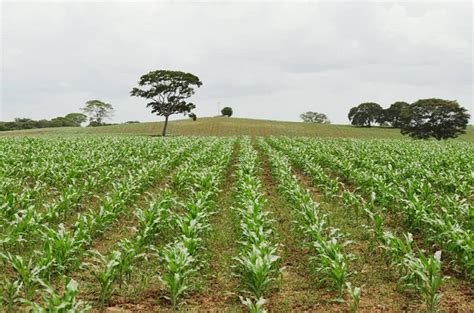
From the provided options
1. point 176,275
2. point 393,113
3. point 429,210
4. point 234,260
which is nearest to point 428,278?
point 234,260

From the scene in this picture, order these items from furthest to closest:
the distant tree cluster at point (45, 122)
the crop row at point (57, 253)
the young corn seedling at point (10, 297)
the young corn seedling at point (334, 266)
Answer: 1. the distant tree cluster at point (45, 122)
2. the young corn seedling at point (334, 266)
3. the crop row at point (57, 253)
4. the young corn seedling at point (10, 297)

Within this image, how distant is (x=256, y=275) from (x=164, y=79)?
58.3 m

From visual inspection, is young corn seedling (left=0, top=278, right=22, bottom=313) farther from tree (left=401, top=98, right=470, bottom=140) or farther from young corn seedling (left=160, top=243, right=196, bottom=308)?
tree (left=401, top=98, right=470, bottom=140)

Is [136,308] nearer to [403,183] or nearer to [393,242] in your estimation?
[393,242]

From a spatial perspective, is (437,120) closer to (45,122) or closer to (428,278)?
(428,278)

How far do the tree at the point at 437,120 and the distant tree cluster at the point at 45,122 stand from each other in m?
89.1

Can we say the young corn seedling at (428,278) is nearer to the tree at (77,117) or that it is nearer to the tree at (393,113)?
the tree at (393,113)

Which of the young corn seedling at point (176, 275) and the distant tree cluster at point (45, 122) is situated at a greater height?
the distant tree cluster at point (45, 122)

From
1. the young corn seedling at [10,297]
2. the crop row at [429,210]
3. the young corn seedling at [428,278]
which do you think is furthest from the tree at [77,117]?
the young corn seedling at [428,278]

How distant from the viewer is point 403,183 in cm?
1391

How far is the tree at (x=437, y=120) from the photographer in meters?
70.4

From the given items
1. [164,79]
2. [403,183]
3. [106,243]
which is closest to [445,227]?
[106,243]

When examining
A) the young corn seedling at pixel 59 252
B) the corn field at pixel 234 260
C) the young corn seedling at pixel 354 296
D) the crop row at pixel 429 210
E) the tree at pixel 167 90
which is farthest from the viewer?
the tree at pixel 167 90

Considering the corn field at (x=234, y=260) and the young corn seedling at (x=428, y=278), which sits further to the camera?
the corn field at (x=234, y=260)
